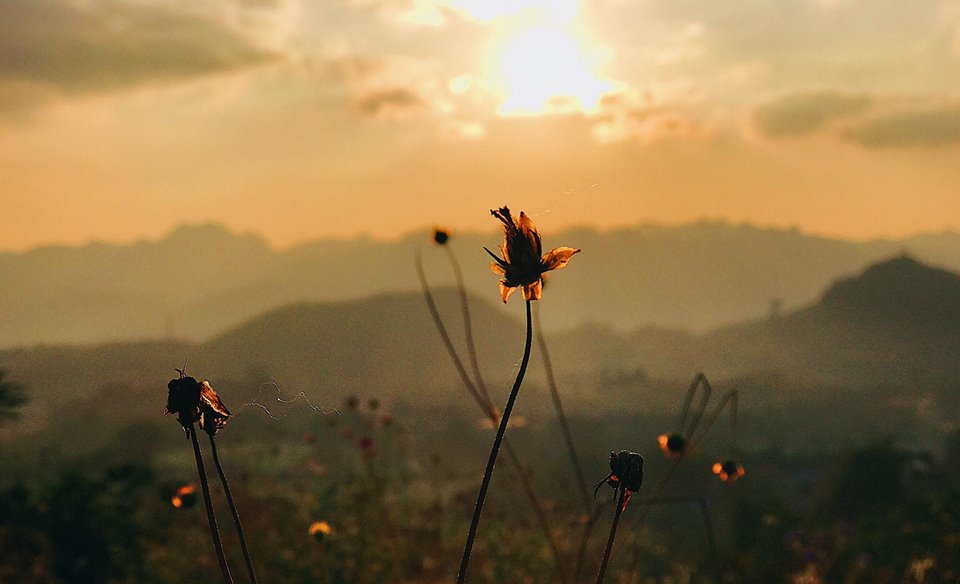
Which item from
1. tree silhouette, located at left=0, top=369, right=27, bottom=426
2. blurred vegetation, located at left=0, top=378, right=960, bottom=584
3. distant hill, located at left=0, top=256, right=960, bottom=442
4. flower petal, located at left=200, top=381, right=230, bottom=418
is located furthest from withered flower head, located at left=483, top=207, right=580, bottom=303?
distant hill, located at left=0, top=256, right=960, bottom=442

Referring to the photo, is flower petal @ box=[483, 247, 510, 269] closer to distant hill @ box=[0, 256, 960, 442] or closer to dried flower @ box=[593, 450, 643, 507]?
dried flower @ box=[593, 450, 643, 507]

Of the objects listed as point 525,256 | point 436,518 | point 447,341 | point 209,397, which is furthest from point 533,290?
point 436,518

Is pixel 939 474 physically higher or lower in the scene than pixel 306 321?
lower

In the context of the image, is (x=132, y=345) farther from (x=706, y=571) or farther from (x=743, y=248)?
(x=743, y=248)

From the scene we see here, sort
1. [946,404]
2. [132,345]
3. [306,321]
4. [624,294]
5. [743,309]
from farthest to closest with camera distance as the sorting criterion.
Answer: [624,294]
[743,309]
[306,321]
[132,345]
[946,404]

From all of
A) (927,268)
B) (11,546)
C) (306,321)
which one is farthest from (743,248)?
(11,546)

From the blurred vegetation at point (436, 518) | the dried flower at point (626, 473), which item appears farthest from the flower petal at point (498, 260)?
the blurred vegetation at point (436, 518)
